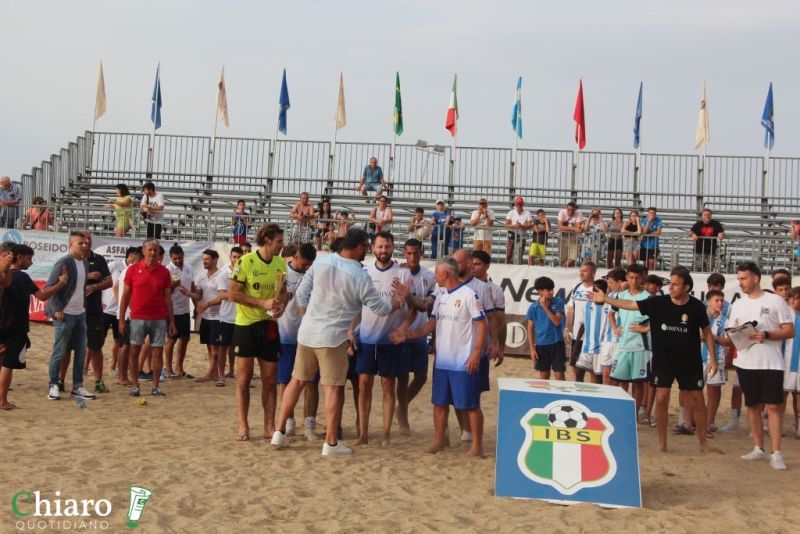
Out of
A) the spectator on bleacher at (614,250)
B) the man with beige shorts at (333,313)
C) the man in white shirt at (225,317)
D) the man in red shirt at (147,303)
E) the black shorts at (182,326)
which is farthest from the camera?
the spectator on bleacher at (614,250)

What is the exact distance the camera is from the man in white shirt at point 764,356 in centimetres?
827

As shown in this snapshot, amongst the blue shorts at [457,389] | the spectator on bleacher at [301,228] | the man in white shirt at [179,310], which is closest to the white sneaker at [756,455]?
the blue shorts at [457,389]

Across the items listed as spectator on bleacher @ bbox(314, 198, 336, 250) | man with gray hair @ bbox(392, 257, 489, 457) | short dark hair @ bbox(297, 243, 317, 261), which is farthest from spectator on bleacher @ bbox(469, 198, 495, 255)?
man with gray hair @ bbox(392, 257, 489, 457)

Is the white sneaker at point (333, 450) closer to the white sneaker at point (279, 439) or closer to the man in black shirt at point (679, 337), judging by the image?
the white sneaker at point (279, 439)

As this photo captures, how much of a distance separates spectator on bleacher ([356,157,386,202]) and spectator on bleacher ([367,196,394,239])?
395 centimetres

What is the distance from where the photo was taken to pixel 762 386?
834cm

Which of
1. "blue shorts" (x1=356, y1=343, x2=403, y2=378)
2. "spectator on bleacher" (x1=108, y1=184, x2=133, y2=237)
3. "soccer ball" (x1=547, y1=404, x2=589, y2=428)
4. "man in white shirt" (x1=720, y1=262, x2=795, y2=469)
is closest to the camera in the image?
"soccer ball" (x1=547, y1=404, x2=589, y2=428)

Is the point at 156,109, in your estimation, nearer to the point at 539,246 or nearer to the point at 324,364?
the point at 539,246

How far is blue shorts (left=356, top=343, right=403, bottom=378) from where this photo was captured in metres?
8.52

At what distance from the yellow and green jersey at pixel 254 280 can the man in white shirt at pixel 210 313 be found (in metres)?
3.88

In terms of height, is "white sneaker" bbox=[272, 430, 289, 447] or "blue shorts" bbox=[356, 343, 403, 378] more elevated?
"blue shorts" bbox=[356, 343, 403, 378]

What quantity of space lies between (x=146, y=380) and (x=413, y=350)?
4.96m

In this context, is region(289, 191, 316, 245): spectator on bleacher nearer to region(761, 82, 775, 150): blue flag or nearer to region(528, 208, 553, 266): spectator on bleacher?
region(528, 208, 553, 266): spectator on bleacher

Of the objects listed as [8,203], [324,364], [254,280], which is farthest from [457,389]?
[8,203]
